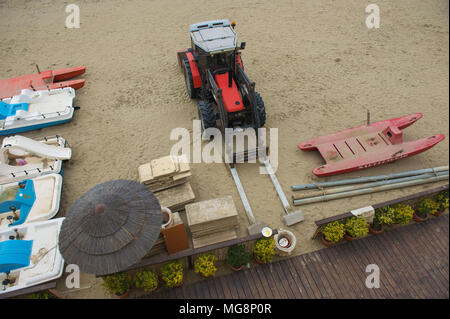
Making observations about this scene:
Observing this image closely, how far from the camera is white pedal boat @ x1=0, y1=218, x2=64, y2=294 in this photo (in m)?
5.62

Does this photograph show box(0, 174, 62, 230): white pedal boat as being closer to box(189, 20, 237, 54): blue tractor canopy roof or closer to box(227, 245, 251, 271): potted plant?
box(227, 245, 251, 271): potted plant

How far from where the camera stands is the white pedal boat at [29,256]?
5.62m

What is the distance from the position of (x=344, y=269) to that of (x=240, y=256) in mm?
2371

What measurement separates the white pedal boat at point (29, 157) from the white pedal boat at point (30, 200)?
0.40 m

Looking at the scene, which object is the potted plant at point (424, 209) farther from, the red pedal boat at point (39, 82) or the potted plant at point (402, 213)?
the red pedal boat at point (39, 82)

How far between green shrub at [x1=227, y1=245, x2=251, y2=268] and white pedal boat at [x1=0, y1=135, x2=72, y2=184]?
547 cm

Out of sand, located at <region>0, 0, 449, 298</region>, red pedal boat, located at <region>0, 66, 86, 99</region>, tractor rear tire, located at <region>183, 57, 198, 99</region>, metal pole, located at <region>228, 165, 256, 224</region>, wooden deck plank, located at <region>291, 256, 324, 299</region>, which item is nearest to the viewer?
wooden deck plank, located at <region>291, 256, 324, 299</region>

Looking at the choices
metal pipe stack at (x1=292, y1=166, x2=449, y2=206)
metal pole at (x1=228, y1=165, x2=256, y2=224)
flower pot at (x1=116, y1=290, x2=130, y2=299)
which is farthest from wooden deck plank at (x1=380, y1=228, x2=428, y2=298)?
flower pot at (x1=116, y1=290, x2=130, y2=299)

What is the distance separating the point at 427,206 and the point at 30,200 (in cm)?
968

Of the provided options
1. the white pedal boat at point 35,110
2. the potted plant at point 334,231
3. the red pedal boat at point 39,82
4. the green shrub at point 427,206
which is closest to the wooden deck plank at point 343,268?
the potted plant at point 334,231

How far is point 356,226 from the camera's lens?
5945 mm

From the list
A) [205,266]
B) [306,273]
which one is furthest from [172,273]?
[306,273]

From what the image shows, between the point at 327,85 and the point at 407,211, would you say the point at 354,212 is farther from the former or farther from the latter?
the point at 327,85

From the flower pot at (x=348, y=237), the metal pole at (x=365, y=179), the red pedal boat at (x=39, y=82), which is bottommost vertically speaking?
the flower pot at (x=348, y=237)
